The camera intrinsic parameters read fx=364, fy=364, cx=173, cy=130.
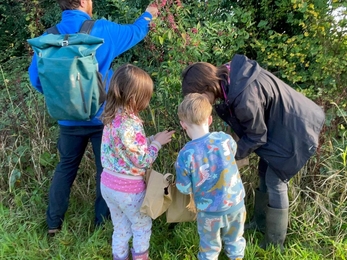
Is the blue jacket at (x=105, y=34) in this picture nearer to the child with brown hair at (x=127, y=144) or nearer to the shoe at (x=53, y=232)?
the child with brown hair at (x=127, y=144)

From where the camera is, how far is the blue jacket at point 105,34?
8.96 ft

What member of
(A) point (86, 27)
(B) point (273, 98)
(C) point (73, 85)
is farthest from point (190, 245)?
(A) point (86, 27)

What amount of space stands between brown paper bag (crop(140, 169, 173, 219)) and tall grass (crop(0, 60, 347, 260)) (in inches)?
20.8

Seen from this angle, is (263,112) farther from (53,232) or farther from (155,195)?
(53,232)

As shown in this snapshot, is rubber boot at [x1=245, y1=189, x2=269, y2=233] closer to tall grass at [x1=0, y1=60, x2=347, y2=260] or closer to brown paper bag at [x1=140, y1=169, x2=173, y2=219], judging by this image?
tall grass at [x1=0, y1=60, x2=347, y2=260]

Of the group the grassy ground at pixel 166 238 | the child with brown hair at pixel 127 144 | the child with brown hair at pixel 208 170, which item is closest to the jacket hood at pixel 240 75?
the child with brown hair at pixel 208 170

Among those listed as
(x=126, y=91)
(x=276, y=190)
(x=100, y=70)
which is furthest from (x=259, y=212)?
(x=100, y=70)

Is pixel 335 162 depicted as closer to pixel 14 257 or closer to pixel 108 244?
pixel 108 244

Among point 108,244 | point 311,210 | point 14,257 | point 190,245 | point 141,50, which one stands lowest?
point 14,257

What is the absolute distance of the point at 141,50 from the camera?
3.80 metres

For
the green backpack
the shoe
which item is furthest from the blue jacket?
the shoe

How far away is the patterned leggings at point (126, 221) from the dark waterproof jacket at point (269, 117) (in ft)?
2.59

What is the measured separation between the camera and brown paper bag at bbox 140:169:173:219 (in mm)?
2410

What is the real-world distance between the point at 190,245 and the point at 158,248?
0.87ft
